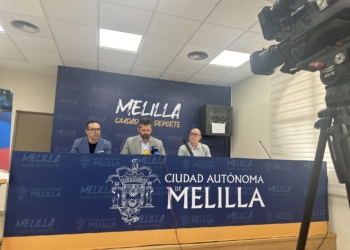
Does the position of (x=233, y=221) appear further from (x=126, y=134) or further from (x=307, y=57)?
(x=126, y=134)

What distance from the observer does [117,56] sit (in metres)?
3.80

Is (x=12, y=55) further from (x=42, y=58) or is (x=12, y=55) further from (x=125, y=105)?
(x=125, y=105)

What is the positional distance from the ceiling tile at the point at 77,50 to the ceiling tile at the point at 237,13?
1902 millimetres

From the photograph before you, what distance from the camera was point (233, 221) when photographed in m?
2.05

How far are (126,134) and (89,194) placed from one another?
287 cm

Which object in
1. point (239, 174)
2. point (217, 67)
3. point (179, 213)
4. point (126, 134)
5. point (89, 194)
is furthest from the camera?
point (126, 134)

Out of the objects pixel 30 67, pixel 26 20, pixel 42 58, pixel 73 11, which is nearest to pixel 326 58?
pixel 73 11

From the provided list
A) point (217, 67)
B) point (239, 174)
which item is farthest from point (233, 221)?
point (217, 67)

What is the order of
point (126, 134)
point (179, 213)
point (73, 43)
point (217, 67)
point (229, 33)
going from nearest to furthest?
point (179, 213), point (229, 33), point (73, 43), point (217, 67), point (126, 134)

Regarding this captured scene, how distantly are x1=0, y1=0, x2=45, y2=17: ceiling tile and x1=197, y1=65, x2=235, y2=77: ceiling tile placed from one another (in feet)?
8.47

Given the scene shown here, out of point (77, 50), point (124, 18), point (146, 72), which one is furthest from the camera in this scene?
point (146, 72)

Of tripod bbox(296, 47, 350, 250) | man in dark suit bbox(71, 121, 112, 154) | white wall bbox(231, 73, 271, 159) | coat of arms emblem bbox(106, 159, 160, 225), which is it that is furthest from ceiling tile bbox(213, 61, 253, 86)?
tripod bbox(296, 47, 350, 250)

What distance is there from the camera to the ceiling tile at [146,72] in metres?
4.34

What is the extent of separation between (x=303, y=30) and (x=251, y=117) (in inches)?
140
